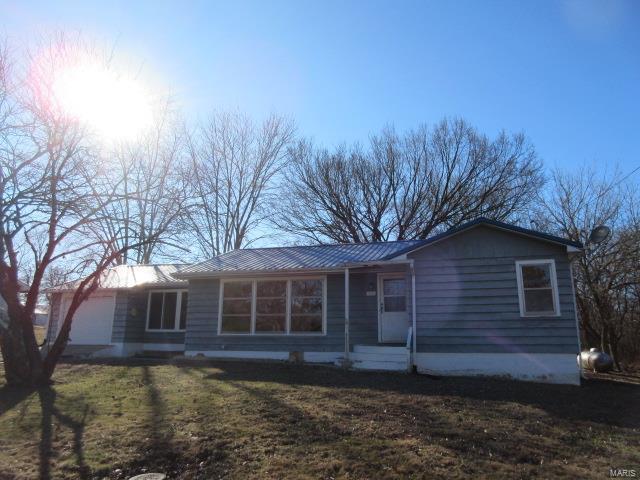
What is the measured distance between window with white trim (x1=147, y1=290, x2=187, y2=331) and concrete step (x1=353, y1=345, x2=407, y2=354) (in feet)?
25.1

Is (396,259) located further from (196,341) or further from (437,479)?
(437,479)

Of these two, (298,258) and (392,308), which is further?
(298,258)

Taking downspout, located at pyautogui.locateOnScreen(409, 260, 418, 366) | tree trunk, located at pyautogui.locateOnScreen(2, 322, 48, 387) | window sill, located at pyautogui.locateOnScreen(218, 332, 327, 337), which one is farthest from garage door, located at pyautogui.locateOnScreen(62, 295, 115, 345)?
downspout, located at pyautogui.locateOnScreen(409, 260, 418, 366)

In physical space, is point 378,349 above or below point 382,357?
above

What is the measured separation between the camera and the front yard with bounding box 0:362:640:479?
17.5 feet

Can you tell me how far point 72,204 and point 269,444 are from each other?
6.94 m

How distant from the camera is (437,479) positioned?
4859 mm

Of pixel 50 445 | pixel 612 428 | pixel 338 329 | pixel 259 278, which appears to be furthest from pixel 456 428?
pixel 259 278

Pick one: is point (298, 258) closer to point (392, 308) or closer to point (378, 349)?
point (392, 308)

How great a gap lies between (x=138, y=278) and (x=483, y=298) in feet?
43.8

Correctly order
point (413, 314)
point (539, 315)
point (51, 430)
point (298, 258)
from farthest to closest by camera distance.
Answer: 1. point (298, 258)
2. point (413, 314)
3. point (539, 315)
4. point (51, 430)

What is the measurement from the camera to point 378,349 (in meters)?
13.0

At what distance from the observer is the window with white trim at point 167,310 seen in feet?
61.2

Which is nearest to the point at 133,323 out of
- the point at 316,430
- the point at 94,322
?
the point at 94,322
